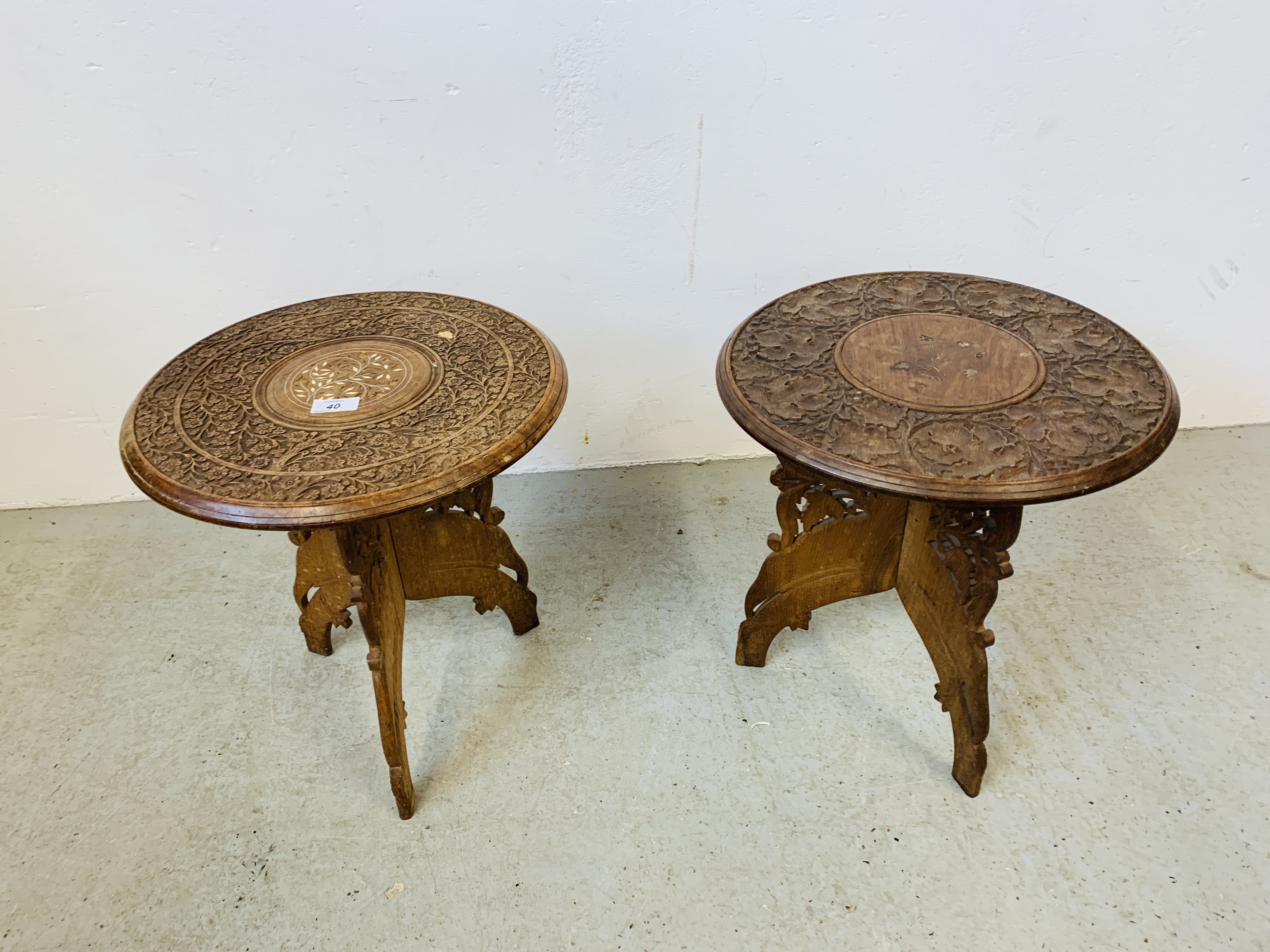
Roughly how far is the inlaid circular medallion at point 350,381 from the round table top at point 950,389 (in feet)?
2.04

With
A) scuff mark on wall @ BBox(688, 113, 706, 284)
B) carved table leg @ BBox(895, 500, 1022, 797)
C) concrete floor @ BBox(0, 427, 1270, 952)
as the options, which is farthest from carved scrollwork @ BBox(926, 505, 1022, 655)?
scuff mark on wall @ BBox(688, 113, 706, 284)

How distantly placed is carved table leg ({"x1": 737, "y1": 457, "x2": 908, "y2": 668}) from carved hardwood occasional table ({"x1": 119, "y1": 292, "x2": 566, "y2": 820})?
598 millimetres

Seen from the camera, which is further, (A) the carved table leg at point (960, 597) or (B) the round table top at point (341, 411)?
(A) the carved table leg at point (960, 597)

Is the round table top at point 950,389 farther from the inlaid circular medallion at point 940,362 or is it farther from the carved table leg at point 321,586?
the carved table leg at point 321,586

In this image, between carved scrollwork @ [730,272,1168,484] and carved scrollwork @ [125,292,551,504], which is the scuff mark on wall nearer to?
carved scrollwork @ [730,272,1168,484]

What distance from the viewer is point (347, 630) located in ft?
7.36

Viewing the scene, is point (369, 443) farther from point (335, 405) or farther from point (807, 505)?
point (807, 505)

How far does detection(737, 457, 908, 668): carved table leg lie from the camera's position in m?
1.86

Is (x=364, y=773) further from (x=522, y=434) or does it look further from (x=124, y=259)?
(x=124, y=259)

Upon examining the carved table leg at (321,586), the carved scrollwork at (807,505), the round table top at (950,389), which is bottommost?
the carved table leg at (321,586)

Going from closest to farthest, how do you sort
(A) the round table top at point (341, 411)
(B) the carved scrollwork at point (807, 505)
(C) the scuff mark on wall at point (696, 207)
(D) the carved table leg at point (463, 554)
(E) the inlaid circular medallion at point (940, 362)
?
(A) the round table top at point (341, 411)
(E) the inlaid circular medallion at point (940, 362)
(B) the carved scrollwork at point (807, 505)
(D) the carved table leg at point (463, 554)
(C) the scuff mark on wall at point (696, 207)

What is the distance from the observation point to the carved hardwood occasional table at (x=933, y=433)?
137cm

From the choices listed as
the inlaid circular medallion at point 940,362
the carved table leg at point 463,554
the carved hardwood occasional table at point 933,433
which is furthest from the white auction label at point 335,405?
the inlaid circular medallion at point 940,362

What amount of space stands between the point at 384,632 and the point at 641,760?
0.65m
